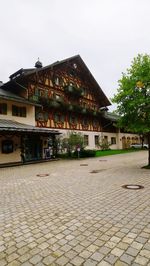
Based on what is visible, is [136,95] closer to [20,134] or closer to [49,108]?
[20,134]

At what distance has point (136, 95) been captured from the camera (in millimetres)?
13086

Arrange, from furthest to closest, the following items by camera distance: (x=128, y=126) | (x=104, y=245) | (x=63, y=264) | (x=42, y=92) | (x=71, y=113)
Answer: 1. (x=71, y=113)
2. (x=42, y=92)
3. (x=128, y=126)
4. (x=104, y=245)
5. (x=63, y=264)

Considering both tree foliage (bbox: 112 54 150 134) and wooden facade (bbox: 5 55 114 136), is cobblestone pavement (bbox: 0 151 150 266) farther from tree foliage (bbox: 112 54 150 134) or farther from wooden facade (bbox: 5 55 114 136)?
wooden facade (bbox: 5 55 114 136)

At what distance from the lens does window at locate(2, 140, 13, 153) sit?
63.4 ft

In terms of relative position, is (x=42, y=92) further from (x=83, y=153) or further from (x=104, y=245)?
(x=104, y=245)

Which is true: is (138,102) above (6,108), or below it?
below

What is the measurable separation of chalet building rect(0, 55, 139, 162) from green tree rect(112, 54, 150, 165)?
736cm

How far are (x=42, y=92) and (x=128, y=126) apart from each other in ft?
49.5

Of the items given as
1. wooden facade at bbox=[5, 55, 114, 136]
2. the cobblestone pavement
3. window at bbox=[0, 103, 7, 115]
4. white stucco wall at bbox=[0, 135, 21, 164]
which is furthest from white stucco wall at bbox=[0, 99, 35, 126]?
the cobblestone pavement

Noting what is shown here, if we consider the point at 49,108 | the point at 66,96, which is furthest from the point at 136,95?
the point at 66,96

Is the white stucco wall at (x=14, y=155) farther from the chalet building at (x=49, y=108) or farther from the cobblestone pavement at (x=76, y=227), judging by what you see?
the cobblestone pavement at (x=76, y=227)

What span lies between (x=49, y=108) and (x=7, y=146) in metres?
8.65

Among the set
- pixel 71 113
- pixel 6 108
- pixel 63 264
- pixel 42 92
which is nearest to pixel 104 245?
pixel 63 264

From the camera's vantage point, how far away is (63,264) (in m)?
3.16
